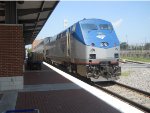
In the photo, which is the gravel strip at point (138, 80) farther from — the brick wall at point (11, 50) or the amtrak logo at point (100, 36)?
the brick wall at point (11, 50)

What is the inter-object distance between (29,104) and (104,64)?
327 inches

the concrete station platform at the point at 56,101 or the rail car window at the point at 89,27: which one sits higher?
the rail car window at the point at 89,27

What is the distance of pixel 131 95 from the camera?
585 inches

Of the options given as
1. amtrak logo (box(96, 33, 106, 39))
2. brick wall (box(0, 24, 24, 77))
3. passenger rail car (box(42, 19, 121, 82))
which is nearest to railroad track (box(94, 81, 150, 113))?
passenger rail car (box(42, 19, 121, 82))

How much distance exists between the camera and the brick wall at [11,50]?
13.9 meters

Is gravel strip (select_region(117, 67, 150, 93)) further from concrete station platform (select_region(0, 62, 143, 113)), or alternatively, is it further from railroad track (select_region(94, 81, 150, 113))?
concrete station platform (select_region(0, 62, 143, 113))

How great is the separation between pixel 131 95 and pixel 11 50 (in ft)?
19.5

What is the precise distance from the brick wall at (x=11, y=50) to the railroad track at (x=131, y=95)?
4615mm

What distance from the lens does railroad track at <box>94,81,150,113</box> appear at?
1204 cm

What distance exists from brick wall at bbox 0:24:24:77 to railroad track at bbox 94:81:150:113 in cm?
461

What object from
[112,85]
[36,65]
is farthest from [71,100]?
[36,65]

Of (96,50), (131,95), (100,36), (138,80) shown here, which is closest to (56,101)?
(131,95)

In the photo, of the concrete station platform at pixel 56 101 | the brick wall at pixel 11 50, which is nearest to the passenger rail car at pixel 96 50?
the concrete station platform at pixel 56 101

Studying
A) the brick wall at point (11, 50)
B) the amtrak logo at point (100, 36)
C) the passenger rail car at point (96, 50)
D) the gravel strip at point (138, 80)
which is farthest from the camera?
the amtrak logo at point (100, 36)
